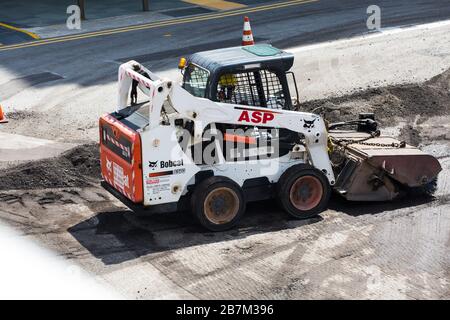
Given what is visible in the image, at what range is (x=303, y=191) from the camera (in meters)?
11.5

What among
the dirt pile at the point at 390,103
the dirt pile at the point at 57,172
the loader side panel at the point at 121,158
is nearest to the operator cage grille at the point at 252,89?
the loader side panel at the point at 121,158

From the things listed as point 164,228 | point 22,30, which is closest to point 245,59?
point 164,228

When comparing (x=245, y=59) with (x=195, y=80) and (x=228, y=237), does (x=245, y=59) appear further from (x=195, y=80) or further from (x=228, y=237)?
(x=228, y=237)

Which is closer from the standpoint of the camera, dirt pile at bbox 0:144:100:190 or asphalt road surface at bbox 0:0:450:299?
asphalt road surface at bbox 0:0:450:299

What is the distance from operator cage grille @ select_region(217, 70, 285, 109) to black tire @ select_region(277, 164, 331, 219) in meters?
0.96

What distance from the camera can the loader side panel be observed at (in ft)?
34.4

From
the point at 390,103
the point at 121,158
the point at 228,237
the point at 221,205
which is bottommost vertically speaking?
the point at 228,237

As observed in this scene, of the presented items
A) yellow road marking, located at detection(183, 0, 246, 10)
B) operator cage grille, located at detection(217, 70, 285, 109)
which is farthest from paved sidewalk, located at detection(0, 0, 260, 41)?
operator cage grille, located at detection(217, 70, 285, 109)

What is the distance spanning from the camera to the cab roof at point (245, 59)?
35.9ft

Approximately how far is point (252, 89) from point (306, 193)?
1602 millimetres

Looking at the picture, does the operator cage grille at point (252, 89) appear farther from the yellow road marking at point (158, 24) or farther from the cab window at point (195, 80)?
the yellow road marking at point (158, 24)

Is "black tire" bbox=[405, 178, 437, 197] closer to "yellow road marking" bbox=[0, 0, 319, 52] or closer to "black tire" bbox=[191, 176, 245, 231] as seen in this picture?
"black tire" bbox=[191, 176, 245, 231]

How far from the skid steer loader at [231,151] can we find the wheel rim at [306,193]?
14 millimetres

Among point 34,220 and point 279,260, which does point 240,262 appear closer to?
point 279,260
